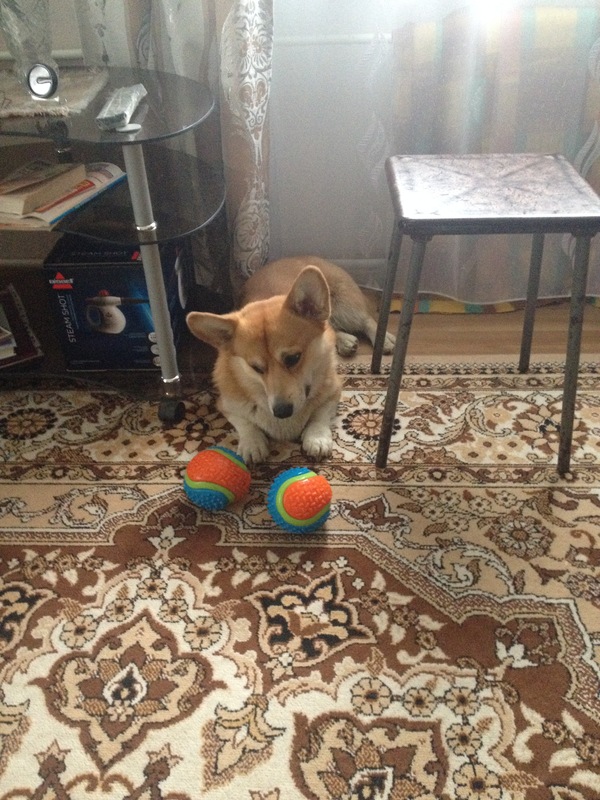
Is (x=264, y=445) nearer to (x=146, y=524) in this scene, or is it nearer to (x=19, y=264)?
(x=146, y=524)

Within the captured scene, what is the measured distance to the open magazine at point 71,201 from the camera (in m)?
1.63

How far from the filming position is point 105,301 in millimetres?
1870

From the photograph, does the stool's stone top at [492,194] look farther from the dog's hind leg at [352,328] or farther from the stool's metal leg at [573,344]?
the dog's hind leg at [352,328]

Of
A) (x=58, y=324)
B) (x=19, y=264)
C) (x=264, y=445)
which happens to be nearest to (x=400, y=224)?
(x=264, y=445)

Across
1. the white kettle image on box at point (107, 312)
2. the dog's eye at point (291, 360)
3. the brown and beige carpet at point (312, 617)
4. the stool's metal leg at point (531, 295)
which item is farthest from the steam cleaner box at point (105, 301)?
the stool's metal leg at point (531, 295)

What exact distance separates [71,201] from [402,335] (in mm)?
916

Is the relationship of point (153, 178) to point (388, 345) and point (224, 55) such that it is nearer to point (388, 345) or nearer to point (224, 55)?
point (224, 55)

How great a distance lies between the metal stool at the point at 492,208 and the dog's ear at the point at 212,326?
1.31 ft

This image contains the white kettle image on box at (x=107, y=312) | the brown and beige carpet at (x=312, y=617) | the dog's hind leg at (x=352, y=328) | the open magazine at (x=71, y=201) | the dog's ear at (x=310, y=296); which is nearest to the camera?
the brown and beige carpet at (x=312, y=617)

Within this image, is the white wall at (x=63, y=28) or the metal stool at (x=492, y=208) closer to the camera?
the metal stool at (x=492, y=208)

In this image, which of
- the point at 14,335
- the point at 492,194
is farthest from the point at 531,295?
the point at 14,335

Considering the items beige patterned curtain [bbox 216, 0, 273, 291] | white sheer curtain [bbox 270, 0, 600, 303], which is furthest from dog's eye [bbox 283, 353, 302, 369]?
white sheer curtain [bbox 270, 0, 600, 303]

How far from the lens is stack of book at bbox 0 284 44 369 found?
6.49 ft

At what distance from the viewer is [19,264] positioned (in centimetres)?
222
